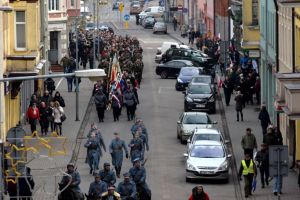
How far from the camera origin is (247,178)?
1674 inches

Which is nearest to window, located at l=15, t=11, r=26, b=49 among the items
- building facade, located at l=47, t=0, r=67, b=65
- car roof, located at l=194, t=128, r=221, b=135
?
car roof, located at l=194, t=128, r=221, b=135

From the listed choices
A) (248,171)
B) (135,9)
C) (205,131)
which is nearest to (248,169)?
(248,171)

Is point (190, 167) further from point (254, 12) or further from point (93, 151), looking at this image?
point (254, 12)

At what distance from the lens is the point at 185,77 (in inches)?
2827

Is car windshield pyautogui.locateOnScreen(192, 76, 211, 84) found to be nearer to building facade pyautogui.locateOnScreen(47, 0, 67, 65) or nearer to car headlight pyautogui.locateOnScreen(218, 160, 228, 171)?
building facade pyautogui.locateOnScreen(47, 0, 67, 65)

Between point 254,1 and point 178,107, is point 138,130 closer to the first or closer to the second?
point 178,107

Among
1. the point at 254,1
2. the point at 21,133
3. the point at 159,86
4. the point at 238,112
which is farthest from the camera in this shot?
the point at 159,86

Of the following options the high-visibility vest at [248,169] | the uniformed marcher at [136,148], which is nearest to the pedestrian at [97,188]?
the high-visibility vest at [248,169]

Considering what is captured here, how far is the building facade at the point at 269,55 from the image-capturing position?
57.3 metres

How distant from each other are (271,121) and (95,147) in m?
13.0

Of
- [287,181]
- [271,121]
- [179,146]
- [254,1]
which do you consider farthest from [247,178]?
[254,1]

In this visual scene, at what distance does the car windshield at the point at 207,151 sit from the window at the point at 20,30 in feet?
42.1

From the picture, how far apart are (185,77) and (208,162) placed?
27.0 meters

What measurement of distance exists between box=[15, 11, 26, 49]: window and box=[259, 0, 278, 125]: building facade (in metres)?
9.20
